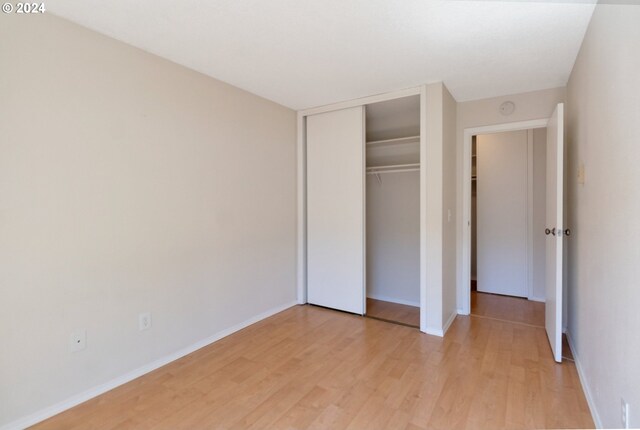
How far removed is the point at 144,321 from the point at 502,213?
14.3 ft

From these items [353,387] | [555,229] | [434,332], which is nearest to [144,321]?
[353,387]

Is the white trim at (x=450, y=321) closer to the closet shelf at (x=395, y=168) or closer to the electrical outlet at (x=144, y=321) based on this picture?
the closet shelf at (x=395, y=168)

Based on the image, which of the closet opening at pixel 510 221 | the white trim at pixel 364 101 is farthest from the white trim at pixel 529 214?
the white trim at pixel 364 101

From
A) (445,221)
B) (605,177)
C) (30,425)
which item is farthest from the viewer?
(445,221)

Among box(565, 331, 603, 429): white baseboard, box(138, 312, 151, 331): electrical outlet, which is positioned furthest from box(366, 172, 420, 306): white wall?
box(138, 312, 151, 331): electrical outlet

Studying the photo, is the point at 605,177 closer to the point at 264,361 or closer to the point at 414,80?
the point at 414,80

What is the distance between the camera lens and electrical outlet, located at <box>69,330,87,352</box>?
6.56 ft

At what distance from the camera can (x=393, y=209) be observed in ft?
13.6

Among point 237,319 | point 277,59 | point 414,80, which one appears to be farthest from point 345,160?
point 237,319

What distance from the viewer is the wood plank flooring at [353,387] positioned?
6.07 ft

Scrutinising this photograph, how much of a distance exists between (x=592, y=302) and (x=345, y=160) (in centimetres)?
243

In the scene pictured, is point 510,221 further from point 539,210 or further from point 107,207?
point 107,207

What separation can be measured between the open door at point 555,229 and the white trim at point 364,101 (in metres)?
→ 1.21

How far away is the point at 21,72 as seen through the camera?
1779mm
